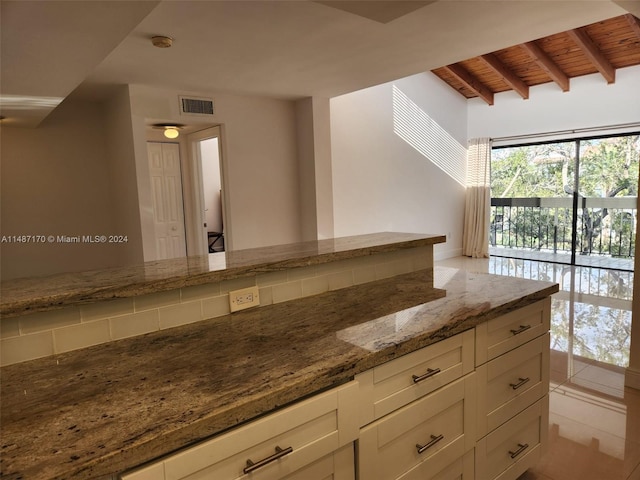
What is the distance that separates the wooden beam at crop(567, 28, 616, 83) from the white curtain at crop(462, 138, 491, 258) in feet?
6.65

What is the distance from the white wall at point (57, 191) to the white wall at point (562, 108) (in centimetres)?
635

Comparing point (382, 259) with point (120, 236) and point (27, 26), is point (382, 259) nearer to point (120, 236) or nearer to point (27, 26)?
point (27, 26)

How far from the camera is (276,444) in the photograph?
1.02 meters

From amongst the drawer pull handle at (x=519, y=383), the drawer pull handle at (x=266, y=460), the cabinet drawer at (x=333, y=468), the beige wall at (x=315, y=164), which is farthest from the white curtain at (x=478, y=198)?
the drawer pull handle at (x=266, y=460)

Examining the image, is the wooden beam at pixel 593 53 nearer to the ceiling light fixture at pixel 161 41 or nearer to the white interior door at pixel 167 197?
the ceiling light fixture at pixel 161 41

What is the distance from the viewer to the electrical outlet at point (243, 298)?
159cm

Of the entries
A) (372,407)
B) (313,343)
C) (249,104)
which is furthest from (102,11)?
(249,104)

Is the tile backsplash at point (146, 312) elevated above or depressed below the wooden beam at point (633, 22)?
below

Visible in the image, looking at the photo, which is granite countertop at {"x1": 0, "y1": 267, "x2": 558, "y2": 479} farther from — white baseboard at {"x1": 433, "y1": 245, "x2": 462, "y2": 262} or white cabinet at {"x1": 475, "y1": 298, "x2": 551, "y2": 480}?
white baseboard at {"x1": 433, "y1": 245, "x2": 462, "y2": 262}

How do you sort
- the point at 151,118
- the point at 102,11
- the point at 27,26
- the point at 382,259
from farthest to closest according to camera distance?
the point at 151,118 → the point at 382,259 → the point at 27,26 → the point at 102,11

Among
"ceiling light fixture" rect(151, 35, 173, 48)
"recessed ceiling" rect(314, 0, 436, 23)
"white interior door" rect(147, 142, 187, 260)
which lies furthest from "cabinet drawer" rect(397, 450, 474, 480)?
"white interior door" rect(147, 142, 187, 260)

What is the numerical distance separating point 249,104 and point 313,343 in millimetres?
3882

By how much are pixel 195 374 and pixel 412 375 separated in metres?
0.67

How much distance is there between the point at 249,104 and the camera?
4637mm
